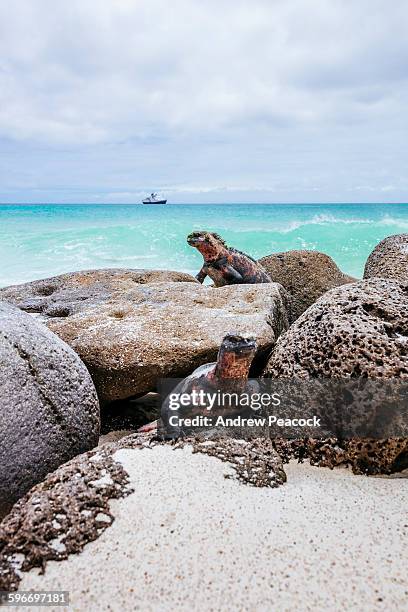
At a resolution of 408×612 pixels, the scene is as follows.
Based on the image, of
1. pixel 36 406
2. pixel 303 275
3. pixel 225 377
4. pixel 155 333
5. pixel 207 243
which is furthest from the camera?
pixel 303 275

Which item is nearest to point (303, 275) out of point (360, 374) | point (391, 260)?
point (391, 260)

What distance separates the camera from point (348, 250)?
835 inches

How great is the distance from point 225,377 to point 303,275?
3.15 metres

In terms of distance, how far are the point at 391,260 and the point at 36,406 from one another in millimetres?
4076

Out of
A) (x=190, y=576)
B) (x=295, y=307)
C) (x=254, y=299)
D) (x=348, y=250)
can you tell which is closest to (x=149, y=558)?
(x=190, y=576)

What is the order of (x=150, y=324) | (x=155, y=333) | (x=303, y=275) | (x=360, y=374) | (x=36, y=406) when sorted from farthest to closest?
(x=303, y=275) → (x=150, y=324) → (x=155, y=333) → (x=360, y=374) → (x=36, y=406)

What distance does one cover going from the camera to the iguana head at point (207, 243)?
4.52 m

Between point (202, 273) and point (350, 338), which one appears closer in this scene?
point (350, 338)

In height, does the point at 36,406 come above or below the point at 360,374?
below

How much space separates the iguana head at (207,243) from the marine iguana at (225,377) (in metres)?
2.01

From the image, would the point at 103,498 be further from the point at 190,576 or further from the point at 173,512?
the point at 190,576

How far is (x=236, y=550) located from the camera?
5.69 feet

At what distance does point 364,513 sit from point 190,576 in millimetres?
818

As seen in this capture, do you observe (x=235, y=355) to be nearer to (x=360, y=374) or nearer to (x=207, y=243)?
(x=360, y=374)
